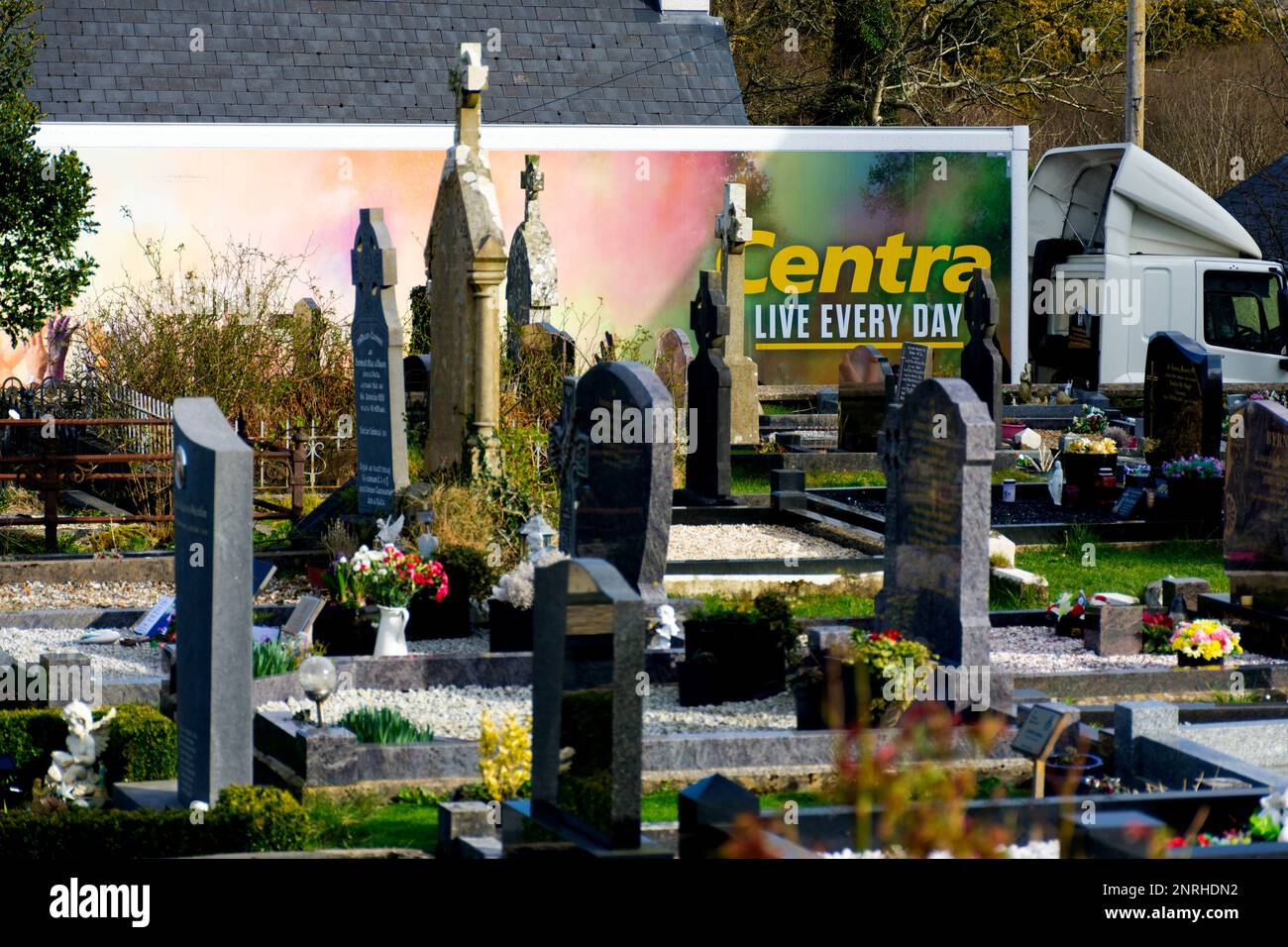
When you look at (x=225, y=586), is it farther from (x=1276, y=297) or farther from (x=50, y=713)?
(x=1276, y=297)

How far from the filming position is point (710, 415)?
1705 cm

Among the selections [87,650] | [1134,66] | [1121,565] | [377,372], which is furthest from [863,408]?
[1134,66]

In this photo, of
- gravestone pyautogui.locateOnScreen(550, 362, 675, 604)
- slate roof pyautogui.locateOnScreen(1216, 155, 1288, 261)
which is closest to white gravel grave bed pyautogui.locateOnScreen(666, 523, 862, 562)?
gravestone pyautogui.locateOnScreen(550, 362, 675, 604)

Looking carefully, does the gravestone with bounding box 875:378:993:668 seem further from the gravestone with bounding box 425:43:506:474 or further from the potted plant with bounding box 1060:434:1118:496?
the potted plant with bounding box 1060:434:1118:496

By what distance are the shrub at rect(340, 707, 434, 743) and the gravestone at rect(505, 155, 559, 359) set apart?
15565mm

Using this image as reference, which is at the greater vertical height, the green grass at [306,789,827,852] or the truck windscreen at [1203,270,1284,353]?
the truck windscreen at [1203,270,1284,353]

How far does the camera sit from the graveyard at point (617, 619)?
676cm

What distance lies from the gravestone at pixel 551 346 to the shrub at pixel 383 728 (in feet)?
28.8

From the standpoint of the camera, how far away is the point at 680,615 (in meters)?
11.7

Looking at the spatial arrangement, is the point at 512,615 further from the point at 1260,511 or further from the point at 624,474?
the point at 1260,511

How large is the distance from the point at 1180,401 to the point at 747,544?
16.4ft

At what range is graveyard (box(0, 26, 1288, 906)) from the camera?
6.76m

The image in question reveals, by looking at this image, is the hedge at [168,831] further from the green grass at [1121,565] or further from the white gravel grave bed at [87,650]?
the green grass at [1121,565]

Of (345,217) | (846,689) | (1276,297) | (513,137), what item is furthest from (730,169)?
(846,689)
